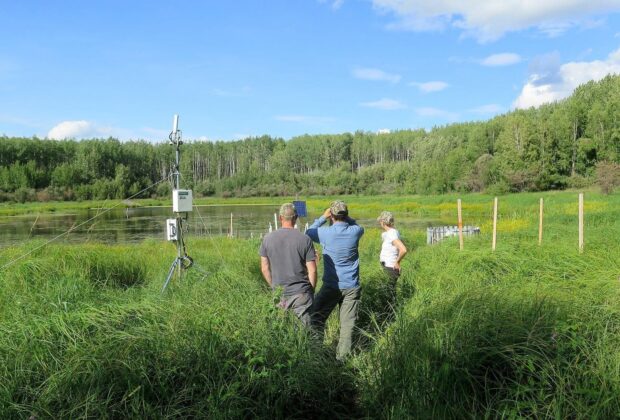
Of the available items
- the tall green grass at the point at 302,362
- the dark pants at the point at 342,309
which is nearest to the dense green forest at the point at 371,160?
the dark pants at the point at 342,309

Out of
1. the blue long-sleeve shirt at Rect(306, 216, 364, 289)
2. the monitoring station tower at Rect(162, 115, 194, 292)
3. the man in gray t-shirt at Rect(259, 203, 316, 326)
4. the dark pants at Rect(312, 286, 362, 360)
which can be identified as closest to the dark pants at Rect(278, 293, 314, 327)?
the man in gray t-shirt at Rect(259, 203, 316, 326)

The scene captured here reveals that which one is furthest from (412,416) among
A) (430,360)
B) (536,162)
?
(536,162)

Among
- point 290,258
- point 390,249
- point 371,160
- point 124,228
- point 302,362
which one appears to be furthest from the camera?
point 371,160

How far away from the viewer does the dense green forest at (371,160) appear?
57.3 m

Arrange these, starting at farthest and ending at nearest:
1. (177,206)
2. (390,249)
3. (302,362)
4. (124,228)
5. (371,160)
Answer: (371,160) → (124,228) → (177,206) → (390,249) → (302,362)

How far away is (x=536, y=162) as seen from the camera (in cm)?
5681

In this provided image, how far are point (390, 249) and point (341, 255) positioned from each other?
1.79 metres

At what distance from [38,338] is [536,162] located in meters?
60.8

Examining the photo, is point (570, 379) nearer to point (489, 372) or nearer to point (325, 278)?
point (489, 372)

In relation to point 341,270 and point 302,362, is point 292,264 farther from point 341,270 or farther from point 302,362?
point 302,362

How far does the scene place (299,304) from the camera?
4520mm

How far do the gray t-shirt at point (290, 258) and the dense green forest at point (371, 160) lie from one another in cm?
2719

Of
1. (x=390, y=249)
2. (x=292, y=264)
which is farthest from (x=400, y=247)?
(x=292, y=264)

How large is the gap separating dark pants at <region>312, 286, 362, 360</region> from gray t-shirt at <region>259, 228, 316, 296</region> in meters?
0.36
